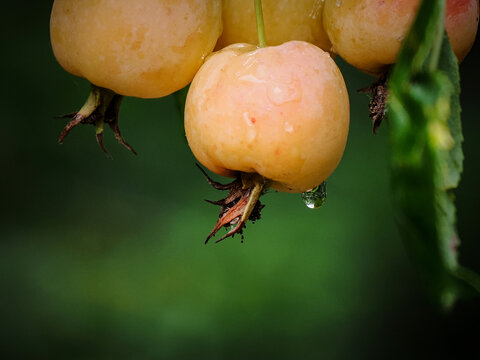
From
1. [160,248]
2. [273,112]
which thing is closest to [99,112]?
[273,112]

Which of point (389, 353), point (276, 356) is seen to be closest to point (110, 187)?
point (276, 356)

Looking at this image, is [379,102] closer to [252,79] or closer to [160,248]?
[252,79]

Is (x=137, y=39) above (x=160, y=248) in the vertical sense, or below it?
above

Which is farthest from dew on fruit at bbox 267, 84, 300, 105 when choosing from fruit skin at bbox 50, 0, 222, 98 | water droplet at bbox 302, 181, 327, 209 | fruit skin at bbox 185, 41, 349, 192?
water droplet at bbox 302, 181, 327, 209

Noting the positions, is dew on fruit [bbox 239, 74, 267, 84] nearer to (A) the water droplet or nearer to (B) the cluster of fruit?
(B) the cluster of fruit

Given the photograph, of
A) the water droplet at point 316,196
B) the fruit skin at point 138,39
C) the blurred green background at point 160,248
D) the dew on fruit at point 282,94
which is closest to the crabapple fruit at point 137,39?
the fruit skin at point 138,39

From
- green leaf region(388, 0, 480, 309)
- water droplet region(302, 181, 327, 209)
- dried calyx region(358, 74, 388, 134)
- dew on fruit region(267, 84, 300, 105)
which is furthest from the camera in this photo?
water droplet region(302, 181, 327, 209)
